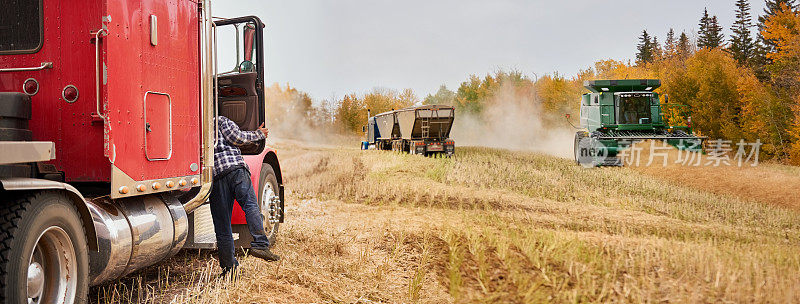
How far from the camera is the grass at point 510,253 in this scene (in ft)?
16.5

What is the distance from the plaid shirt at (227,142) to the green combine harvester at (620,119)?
14675 mm

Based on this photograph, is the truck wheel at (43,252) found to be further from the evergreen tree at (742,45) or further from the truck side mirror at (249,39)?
the evergreen tree at (742,45)

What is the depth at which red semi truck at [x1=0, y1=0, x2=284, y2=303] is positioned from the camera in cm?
345

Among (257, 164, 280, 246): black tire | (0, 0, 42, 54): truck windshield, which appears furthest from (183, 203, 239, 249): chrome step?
(0, 0, 42, 54): truck windshield

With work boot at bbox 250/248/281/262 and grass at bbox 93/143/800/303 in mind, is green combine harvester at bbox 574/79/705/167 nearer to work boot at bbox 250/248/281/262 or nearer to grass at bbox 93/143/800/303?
grass at bbox 93/143/800/303

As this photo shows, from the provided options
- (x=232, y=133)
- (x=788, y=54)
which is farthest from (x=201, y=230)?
(x=788, y=54)

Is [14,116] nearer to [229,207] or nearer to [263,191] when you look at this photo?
Result: [229,207]

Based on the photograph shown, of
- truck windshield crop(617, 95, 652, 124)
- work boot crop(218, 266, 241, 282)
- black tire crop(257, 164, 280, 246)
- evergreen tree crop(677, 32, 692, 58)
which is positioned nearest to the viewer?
work boot crop(218, 266, 241, 282)

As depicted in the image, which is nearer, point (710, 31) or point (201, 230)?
point (201, 230)

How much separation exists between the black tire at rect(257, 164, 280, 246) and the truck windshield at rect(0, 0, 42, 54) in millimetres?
2845

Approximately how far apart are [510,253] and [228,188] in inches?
120

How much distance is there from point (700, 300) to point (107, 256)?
4.37 metres

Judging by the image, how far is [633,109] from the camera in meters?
19.1

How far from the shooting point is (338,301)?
4.95 meters
